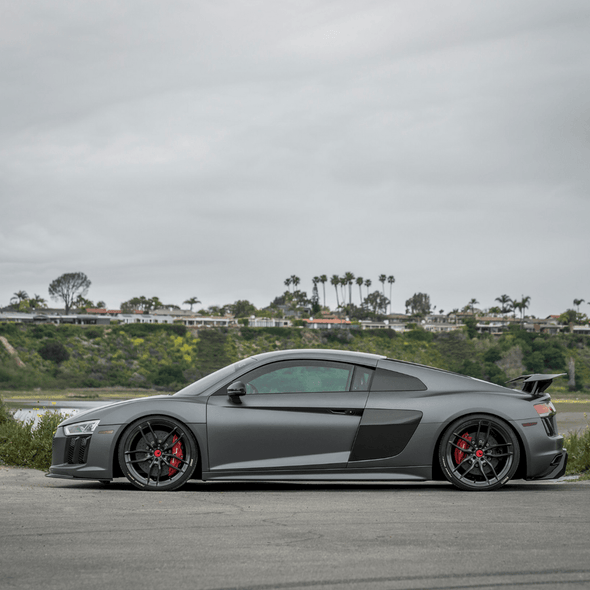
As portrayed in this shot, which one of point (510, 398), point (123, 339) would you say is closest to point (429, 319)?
point (123, 339)

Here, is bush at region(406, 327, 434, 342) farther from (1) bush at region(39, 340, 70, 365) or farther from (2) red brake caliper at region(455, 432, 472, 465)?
(2) red brake caliper at region(455, 432, 472, 465)

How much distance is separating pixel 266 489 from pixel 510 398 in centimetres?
239

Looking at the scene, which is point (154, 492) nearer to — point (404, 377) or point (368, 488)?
point (368, 488)

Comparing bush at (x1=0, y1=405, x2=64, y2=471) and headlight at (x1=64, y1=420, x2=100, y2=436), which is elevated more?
headlight at (x1=64, y1=420, x2=100, y2=436)

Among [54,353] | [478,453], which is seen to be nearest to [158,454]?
[478,453]

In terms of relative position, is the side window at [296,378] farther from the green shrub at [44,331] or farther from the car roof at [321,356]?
the green shrub at [44,331]

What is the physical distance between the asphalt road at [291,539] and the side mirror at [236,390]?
84cm

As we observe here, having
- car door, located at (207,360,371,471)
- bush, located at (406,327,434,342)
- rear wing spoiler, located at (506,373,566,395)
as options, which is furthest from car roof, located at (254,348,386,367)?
bush, located at (406,327,434,342)

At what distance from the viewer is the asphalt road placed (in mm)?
3512

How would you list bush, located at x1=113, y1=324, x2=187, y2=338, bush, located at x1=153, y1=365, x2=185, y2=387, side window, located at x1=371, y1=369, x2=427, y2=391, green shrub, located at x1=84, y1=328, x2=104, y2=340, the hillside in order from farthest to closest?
1. bush, located at x1=113, y1=324, x2=187, y2=338
2. green shrub, located at x1=84, y1=328, x2=104, y2=340
3. the hillside
4. bush, located at x1=153, y1=365, x2=185, y2=387
5. side window, located at x1=371, y1=369, x2=427, y2=391

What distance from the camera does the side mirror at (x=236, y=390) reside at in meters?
6.72

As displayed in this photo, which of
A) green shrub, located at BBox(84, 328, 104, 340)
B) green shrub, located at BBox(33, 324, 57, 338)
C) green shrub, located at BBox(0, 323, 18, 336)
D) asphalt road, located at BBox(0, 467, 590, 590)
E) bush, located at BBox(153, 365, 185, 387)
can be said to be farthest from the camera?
green shrub, located at BBox(84, 328, 104, 340)

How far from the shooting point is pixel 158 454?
6.68m

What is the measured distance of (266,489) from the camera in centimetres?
693
